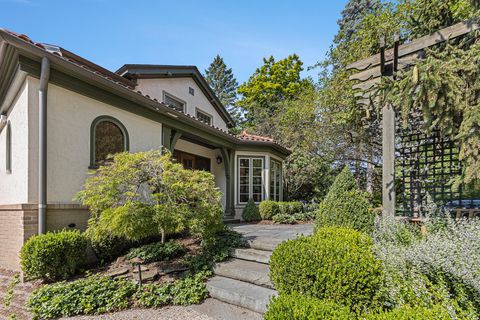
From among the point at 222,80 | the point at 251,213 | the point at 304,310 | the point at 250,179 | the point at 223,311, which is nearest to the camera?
the point at 304,310

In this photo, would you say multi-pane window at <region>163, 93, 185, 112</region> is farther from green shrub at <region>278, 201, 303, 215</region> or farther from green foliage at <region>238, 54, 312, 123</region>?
green foliage at <region>238, 54, 312, 123</region>

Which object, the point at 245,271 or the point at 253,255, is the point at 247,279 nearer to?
the point at 245,271

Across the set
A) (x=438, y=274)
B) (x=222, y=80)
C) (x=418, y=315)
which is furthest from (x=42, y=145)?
(x=222, y=80)

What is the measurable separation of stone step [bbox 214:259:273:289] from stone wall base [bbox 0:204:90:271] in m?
3.17

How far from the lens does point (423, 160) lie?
539 centimetres

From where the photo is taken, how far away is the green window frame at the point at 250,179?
11344 mm

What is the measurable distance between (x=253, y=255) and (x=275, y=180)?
7682 millimetres

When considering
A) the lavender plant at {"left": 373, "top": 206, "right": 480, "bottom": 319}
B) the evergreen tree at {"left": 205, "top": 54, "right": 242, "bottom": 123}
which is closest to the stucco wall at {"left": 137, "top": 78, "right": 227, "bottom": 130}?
the lavender plant at {"left": 373, "top": 206, "right": 480, "bottom": 319}

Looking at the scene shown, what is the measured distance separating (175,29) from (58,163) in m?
5.31

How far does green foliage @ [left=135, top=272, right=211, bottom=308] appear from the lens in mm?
3883

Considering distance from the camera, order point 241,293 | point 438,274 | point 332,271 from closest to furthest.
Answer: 1. point 438,274
2. point 332,271
3. point 241,293

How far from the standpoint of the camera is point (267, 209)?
34.8 feet

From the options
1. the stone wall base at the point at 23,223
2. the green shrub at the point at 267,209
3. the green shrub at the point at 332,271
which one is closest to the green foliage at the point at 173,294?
the green shrub at the point at 332,271

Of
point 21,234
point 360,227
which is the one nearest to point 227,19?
point 360,227
